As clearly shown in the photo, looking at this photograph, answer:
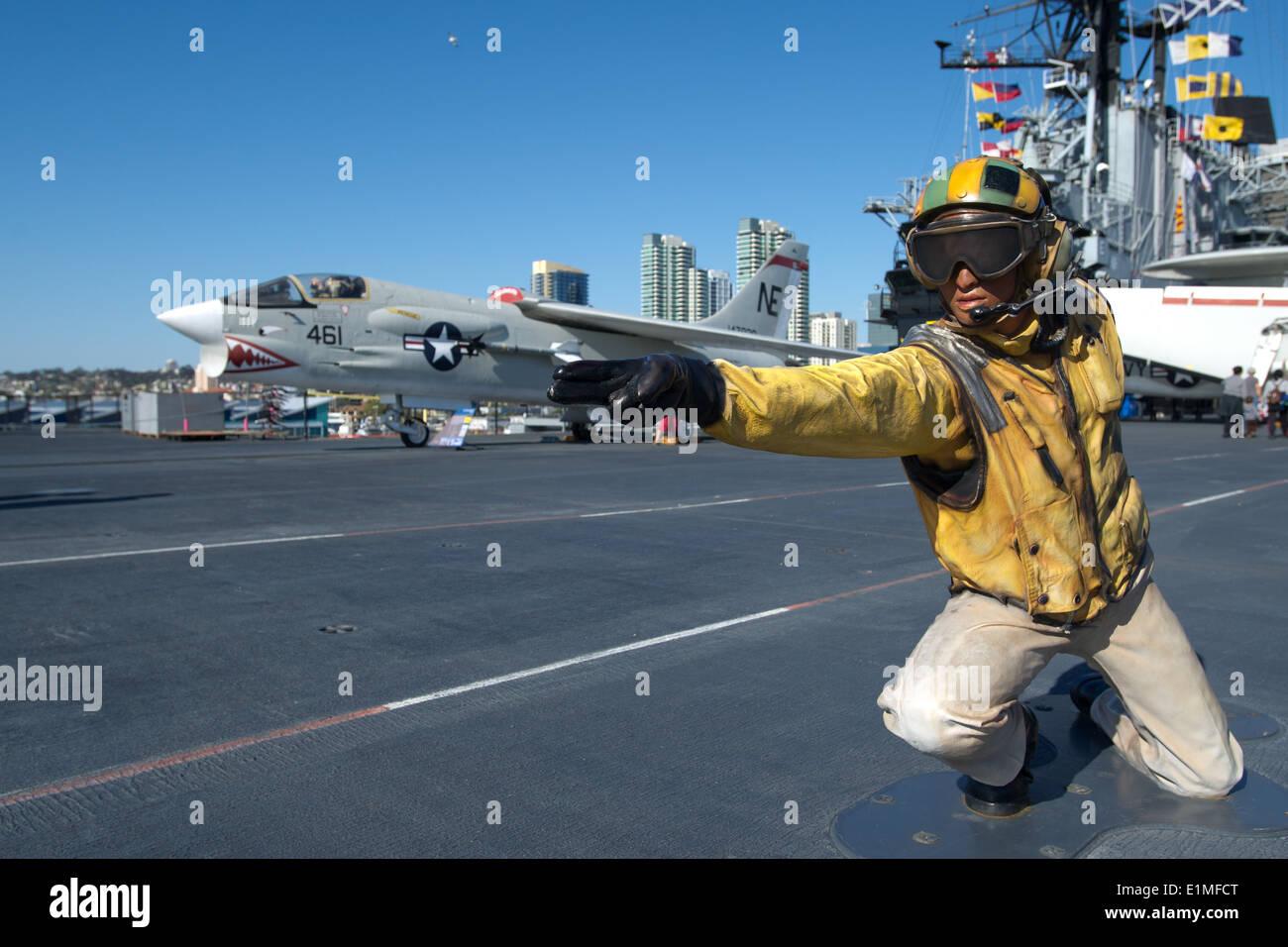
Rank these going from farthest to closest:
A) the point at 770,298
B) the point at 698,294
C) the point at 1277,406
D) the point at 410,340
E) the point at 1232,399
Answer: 1. the point at 698,294
2. the point at 770,298
3. the point at 1232,399
4. the point at 1277,406
5. the point at 410,340

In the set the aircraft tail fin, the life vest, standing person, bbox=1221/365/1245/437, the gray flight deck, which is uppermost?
the aircraft tail fin

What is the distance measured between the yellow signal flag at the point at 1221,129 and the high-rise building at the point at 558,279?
63.9 metres

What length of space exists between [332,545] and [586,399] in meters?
6.41

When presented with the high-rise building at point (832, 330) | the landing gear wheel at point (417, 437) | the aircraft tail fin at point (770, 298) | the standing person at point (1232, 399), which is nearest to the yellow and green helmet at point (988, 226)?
the landing gear wheel at point (417, 437)

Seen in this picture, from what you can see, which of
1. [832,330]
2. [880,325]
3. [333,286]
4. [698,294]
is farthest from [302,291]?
[832,330]

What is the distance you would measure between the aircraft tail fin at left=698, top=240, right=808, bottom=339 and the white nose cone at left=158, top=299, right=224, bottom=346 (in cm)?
1568

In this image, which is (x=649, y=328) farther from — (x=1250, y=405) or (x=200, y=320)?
(x=1250, y=405)

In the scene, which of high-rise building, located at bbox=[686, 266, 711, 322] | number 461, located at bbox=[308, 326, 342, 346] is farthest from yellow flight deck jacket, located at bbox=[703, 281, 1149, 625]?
high-rise building, located at bbox=[686, 266, 711, 322]

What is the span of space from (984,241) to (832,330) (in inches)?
5268

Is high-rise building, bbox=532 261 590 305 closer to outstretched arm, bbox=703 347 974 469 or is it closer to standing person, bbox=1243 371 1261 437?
standing person, bbox=1243 371 1261 437

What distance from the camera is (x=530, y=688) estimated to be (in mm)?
3959

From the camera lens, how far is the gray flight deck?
8.57ft

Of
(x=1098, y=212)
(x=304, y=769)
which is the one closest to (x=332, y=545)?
(x=304, y=769)

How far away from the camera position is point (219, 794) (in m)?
2.84
